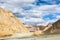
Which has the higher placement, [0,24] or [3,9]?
[3,9]

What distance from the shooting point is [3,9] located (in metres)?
52.2

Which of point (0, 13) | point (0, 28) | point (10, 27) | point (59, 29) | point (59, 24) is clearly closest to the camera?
point (59, 29)

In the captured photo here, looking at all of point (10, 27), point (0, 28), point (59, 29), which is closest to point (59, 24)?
point (59, 29)

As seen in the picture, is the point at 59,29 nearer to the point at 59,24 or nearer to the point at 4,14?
the point at 59,24

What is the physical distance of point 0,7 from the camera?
167 ft

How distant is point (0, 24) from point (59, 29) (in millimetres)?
23420

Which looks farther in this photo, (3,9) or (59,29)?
(3,9)

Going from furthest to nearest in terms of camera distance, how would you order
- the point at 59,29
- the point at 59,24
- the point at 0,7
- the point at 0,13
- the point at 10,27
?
the point at 0,7, the point at 0,13, the point at 10,27, the point at 59,24, the point at 59,29

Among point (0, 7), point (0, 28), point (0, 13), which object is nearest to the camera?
point (0, 28)

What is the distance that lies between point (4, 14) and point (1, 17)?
292cm

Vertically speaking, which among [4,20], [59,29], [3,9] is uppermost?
[3,9]

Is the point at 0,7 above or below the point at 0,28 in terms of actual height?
above

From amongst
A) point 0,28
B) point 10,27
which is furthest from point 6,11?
point 0,28

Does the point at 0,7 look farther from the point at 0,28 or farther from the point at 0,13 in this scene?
the point at 0,28
